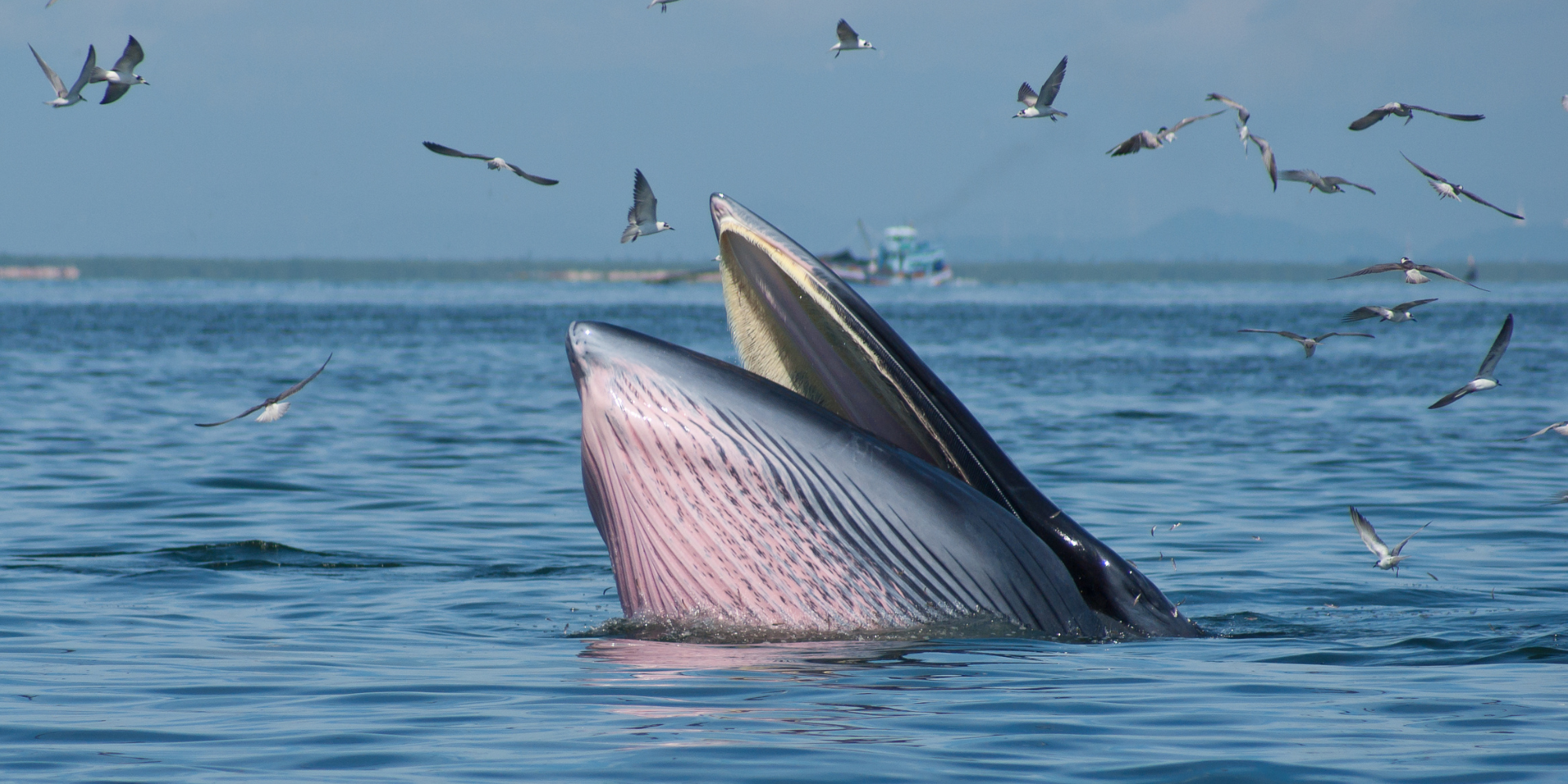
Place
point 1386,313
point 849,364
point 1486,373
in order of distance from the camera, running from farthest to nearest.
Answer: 1. point 1386,313
2. point 1486,373
3. point 849,364

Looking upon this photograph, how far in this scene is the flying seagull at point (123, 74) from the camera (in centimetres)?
991

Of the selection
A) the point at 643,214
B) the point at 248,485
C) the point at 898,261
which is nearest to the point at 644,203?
the point at 643,214

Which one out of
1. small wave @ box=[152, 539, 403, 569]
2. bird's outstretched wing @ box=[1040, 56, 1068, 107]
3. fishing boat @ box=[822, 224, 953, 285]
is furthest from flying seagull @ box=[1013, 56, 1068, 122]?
fishing boat @ box=[822, 224, 953, 285]

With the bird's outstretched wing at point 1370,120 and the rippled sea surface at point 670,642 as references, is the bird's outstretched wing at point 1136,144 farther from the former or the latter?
the rippled sea surface at point 670,642

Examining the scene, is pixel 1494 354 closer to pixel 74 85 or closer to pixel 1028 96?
pixel 1028 96

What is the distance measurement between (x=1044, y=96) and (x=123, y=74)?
5.71 m

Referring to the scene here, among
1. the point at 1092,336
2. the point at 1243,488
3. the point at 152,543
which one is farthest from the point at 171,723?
the point at 1092,336

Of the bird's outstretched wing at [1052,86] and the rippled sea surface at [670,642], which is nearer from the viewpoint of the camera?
the rippled sea surface at [670,642]

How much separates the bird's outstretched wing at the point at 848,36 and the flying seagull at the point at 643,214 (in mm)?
1954

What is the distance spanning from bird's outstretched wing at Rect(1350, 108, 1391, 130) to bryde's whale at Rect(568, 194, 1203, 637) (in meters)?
4.03

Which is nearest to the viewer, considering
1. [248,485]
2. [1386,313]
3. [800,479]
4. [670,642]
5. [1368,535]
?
[800,479]

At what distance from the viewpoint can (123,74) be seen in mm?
9977

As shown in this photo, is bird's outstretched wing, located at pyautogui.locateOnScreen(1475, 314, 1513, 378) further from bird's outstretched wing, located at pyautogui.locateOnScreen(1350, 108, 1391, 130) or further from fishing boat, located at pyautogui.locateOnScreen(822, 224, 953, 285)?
fishing boat, located at pyautogui.locateOnScreen(822, 224, 953, 285)

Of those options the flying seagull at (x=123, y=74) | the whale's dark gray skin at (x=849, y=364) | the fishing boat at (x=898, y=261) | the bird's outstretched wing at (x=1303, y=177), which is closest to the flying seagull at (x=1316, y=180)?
the bird's outstretched wing at (x=1303, y=177)
